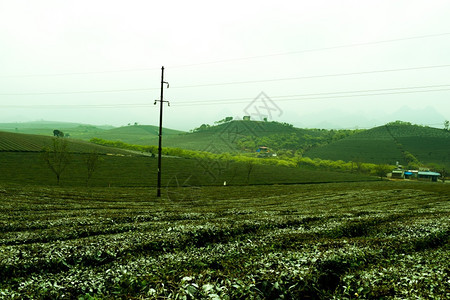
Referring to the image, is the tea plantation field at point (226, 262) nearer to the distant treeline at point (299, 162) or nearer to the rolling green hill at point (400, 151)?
the distant treeline at point (299, 162)

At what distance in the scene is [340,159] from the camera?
17525 centimetres

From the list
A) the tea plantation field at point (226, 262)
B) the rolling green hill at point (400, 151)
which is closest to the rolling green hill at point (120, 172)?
the rolling green hill at point (400, 151)

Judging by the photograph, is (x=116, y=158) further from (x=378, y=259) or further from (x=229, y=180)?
(x=378, y=259)

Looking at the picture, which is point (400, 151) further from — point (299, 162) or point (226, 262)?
point (226, 262)

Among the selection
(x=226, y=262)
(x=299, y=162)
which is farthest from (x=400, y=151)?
(x=226, y=262)

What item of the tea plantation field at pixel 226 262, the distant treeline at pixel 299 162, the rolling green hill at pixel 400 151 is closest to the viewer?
the tea plantation field at pixel 226 262

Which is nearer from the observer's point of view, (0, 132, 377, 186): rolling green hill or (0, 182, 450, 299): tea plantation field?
(0, 182, 450, 299): tea plantation field

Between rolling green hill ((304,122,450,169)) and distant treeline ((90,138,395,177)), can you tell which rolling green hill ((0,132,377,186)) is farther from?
rolling green hill ((304,122,450,169))

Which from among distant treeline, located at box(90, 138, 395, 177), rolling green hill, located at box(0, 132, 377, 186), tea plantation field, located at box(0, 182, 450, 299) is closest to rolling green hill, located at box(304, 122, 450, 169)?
distant treeline, located at box(90, 138, 395, 177)

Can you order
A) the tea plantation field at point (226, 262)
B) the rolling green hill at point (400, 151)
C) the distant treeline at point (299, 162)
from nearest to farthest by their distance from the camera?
the tea plantation field at point (226, 262) < the distant treeline at point (299, 162) < the rolling green hill at point (400, 151)

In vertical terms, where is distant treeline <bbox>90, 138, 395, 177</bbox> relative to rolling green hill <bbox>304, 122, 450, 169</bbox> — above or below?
below

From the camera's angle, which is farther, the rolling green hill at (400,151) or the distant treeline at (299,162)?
the rolling green hill at (400,151)

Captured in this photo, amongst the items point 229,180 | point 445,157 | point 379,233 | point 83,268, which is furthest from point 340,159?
point 83,268

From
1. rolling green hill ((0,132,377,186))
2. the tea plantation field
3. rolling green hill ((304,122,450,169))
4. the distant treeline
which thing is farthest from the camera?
rolling green hill ((304,122,450,169))
